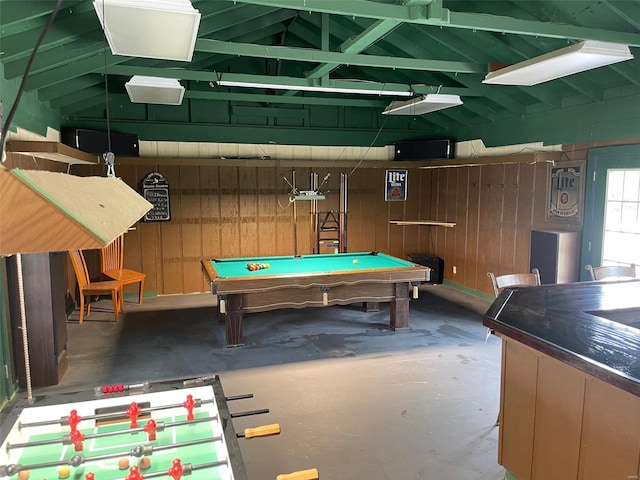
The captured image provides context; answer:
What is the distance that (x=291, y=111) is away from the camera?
7.93 m

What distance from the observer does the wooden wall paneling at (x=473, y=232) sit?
289 inches

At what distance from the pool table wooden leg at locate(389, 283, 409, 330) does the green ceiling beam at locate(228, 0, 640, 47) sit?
289 cm

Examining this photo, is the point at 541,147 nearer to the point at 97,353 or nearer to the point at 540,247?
the point at 540,247

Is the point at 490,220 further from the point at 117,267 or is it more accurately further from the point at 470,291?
the point at 117,267

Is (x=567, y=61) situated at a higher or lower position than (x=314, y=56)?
lower

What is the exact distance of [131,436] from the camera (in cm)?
183

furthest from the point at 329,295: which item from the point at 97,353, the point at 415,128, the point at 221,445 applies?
the point at 415,128

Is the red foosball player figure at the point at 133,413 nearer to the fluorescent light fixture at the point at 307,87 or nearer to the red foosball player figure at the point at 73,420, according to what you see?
the red foosball player figure at the point at 73,420

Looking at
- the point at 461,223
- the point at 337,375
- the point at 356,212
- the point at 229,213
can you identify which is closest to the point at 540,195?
the point at 461,223

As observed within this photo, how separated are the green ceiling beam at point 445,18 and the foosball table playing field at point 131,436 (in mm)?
2616

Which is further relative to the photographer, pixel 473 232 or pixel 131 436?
pixel 473 232

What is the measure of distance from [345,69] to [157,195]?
3.56 meters

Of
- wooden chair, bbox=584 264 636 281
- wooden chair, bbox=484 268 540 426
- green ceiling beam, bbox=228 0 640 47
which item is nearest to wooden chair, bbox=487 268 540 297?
wooden chair, bbox=484 268 540 426

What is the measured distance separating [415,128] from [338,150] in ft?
5.14
